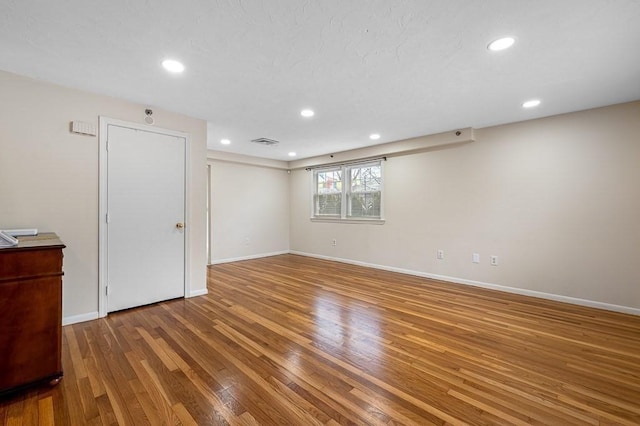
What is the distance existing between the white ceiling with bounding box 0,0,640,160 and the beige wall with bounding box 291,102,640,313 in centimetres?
48

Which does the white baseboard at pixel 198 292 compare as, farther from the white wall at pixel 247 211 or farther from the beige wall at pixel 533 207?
the beige wall at pixel 533 207

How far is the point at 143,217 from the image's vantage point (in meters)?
3.36

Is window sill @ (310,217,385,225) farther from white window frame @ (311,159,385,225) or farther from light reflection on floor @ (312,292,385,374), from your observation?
light reflection on floor @ (312,292,385,374)

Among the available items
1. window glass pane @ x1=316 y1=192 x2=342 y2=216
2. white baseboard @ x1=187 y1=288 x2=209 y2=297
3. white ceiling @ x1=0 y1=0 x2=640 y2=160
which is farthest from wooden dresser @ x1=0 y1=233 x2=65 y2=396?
window glass pane @ x1=316 y1=192 x2=342 y2=216

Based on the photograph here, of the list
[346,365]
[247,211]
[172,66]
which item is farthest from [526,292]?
[247,211]

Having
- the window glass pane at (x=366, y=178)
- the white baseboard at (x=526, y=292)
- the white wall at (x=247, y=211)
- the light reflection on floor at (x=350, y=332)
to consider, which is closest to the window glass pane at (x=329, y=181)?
the window glass pane at (x=366, y=178)

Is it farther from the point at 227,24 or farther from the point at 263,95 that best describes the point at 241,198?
the point at 227,24

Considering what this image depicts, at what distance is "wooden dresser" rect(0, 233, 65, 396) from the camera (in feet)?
5.87

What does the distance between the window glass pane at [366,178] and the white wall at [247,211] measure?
6.88 ft

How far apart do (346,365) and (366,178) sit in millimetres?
4300

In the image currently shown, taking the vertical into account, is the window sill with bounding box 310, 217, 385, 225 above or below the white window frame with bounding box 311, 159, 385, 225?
below

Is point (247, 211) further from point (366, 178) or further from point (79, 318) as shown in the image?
point (79, 318)

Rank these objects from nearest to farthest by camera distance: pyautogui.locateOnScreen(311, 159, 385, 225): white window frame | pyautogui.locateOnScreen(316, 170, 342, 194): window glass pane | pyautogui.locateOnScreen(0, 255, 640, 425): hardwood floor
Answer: pyautogui.locateOnScreen(0, 255, 640, 425): hardwood floor, pyautogui.locateOnScreen(311, 159, 385, 225): white window frame, pyautogui.locateOnScreen(316, 170, 342, 194): window glass pane

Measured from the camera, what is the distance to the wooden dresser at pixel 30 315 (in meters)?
1.79
